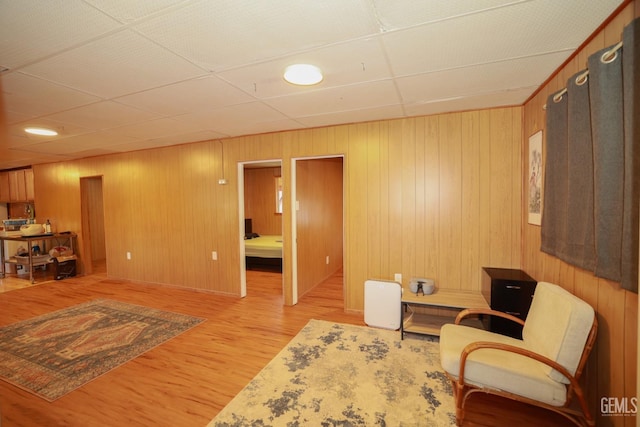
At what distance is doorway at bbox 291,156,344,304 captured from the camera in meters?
4.07

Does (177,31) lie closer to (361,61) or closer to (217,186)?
(361,61)

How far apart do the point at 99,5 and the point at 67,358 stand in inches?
123

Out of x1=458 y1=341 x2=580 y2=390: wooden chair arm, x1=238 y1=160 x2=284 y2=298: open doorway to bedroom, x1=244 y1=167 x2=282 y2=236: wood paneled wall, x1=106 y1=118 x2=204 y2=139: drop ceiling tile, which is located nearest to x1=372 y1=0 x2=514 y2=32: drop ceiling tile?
x1=458 y1=341 x2=580 y2=390: wooden chair arm

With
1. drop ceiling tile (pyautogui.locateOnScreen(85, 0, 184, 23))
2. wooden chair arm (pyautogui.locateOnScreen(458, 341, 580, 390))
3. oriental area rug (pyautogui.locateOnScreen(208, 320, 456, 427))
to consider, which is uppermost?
drop ceiling tile (pyautogui.locateOnScreen(85, 0, 184, 23))

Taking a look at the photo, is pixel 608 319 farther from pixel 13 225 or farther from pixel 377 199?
pixel 13 225

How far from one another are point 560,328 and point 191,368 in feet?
9.46

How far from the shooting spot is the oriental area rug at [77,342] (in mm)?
2408

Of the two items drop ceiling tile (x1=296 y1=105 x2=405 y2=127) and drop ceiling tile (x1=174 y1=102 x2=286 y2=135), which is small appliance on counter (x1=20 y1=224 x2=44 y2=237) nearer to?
drop ceiling tile (x1=174 y1=102 x2=286 y2=135)

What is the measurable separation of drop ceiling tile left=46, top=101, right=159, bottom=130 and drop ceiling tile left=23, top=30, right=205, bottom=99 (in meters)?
0.45

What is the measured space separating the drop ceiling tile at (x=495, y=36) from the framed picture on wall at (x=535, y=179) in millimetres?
910

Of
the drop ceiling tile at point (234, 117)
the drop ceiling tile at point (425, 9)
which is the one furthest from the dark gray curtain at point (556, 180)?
the drop ceiling tile at point (234, 117)

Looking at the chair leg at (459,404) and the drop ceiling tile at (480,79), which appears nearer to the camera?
the chair leg at (459,404)

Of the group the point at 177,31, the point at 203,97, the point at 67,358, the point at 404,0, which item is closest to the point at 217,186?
the point at 203,97

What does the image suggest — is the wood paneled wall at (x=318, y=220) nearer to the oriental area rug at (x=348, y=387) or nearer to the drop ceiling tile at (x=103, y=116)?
the oriental area rug at (x=348, y=387)
